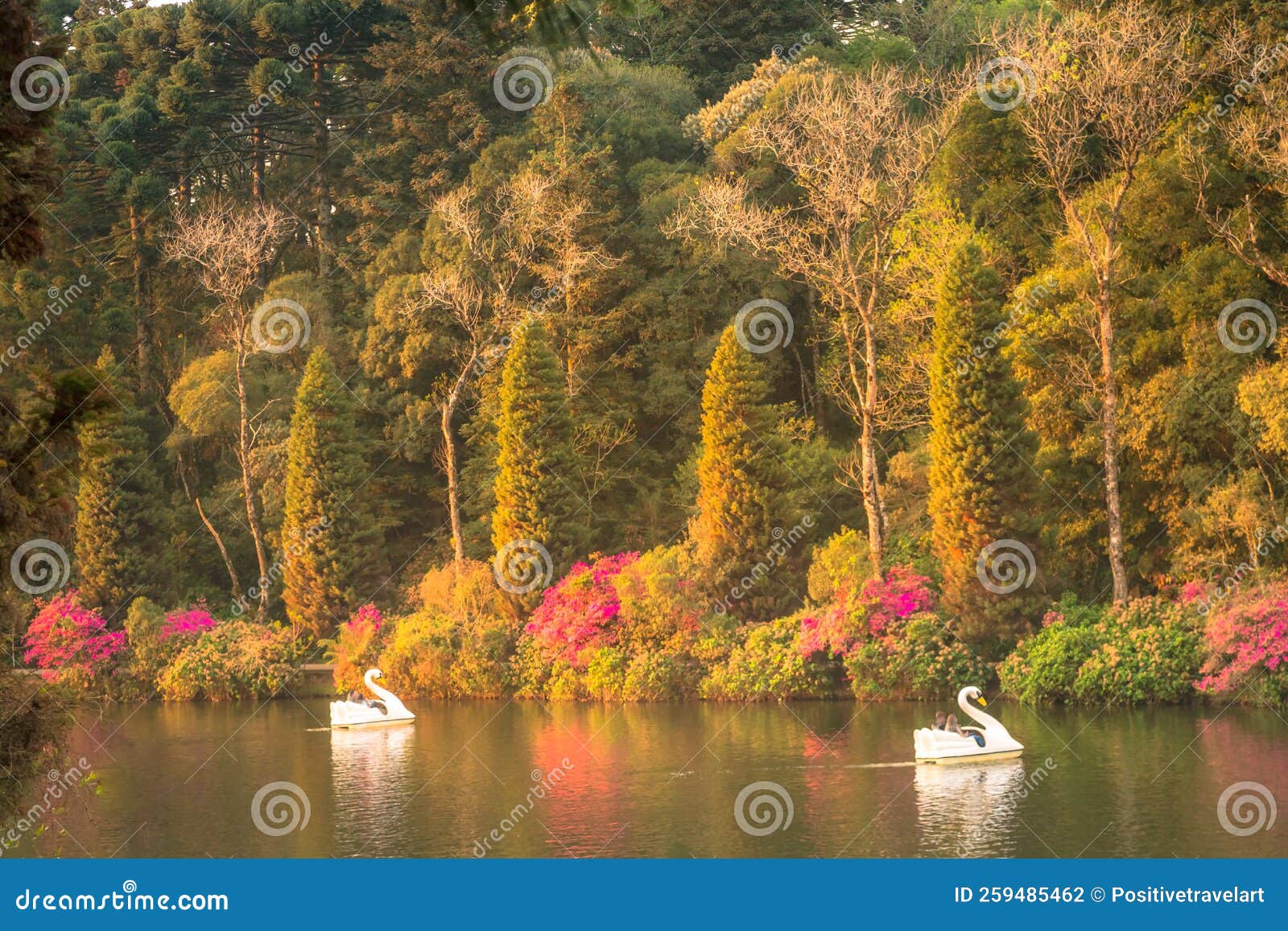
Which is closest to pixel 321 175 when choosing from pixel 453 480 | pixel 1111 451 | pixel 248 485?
pixel 248 485

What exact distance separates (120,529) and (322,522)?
17.0 ft

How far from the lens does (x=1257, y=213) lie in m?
27.3

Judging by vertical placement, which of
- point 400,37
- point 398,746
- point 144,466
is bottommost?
point 398,746

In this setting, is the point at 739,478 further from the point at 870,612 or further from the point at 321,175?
the point at 321,175

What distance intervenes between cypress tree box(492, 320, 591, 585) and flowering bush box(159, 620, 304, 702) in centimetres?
536

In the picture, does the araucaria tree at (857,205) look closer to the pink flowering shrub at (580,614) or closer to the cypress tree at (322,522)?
the pink flowering shrub at (580,614)

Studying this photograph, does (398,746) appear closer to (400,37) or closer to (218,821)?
(218,821)

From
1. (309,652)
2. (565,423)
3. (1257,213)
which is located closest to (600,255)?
(565,423)

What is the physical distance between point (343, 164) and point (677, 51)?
1025 cm

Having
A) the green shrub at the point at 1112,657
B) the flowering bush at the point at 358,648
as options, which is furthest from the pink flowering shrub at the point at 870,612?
the flowering bush at the point at 358,648

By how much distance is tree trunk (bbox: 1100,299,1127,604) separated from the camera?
2734 centimetres

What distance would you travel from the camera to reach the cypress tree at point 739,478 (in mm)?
31156

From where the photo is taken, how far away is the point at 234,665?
3356cm

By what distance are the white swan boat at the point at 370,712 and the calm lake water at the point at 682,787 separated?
35.3 inches
